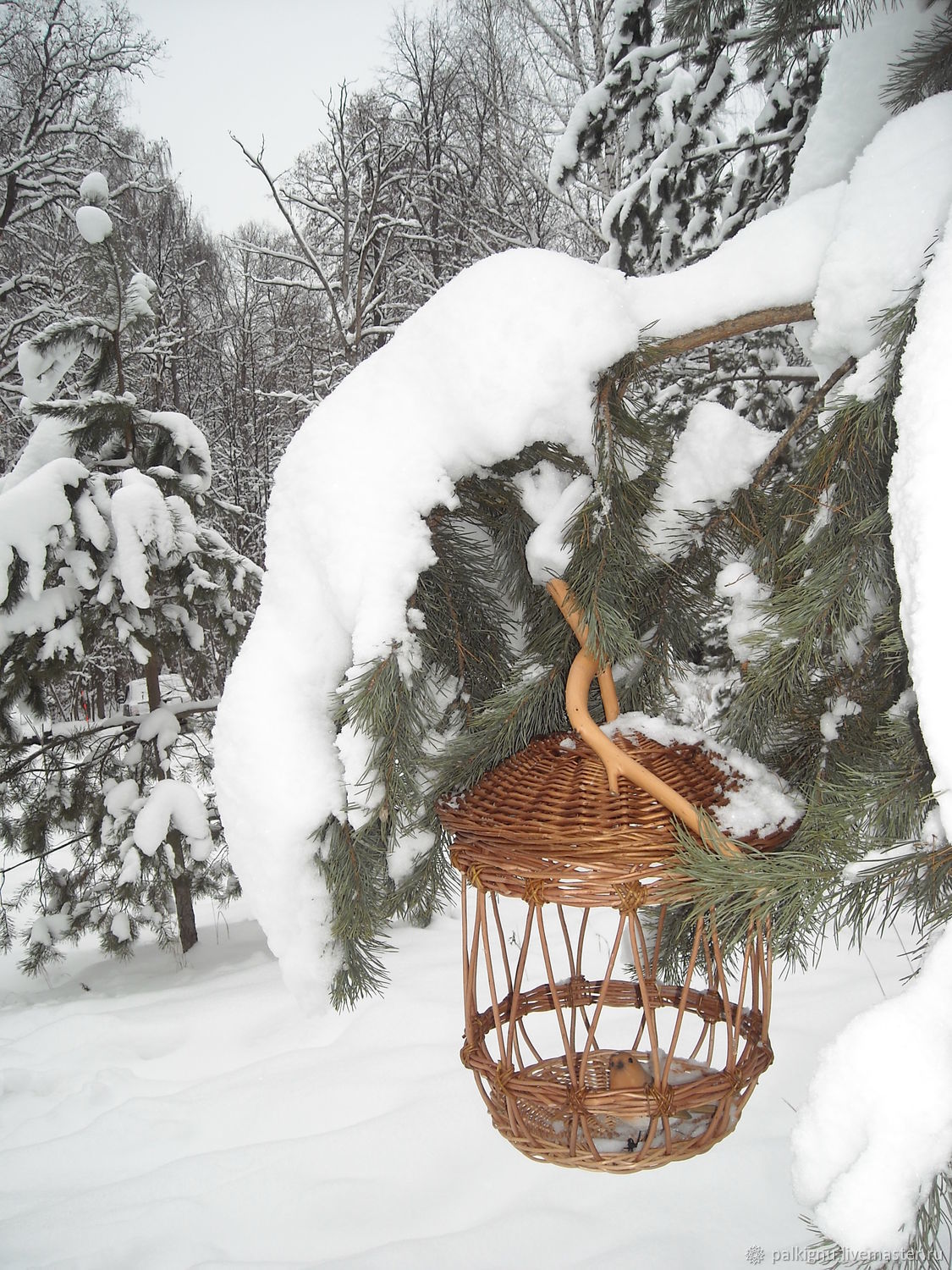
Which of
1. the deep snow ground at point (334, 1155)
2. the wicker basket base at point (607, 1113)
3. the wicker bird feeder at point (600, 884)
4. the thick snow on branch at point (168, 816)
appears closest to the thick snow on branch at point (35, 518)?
the thick snow on branch at point (168, 816)

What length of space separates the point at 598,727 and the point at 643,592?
0.90 feet

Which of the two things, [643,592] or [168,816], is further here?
[168,816]

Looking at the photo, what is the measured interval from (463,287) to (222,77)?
16.7 feet

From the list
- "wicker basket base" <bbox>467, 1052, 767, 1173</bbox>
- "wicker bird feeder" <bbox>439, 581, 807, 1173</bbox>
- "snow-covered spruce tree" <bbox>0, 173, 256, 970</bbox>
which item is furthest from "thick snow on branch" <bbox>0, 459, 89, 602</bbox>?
"wicker basket base" <bbox>467, 1052, 767, 1173</bbox>

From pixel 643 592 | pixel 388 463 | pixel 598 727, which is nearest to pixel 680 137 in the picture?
pixel 643 592

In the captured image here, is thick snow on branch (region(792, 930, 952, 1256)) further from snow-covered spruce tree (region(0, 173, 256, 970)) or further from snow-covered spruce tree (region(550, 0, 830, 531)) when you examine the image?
snow-covered spruce tree (region(0, 173, 256, 970))

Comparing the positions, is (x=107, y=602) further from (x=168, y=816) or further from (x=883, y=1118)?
(x=883, y=1118)

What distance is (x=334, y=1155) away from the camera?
69.1 inches

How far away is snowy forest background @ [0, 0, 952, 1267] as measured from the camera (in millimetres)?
712

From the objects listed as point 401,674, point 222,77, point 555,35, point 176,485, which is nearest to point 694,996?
point 401,674

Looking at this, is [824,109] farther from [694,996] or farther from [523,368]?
[694,996]

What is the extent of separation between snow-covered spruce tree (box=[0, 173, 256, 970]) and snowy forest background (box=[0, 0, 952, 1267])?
15 millimetres

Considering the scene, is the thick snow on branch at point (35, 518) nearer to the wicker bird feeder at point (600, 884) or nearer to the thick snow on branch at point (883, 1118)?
the wicker bird feeder at point (600, 884)

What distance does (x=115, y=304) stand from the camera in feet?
10.2
